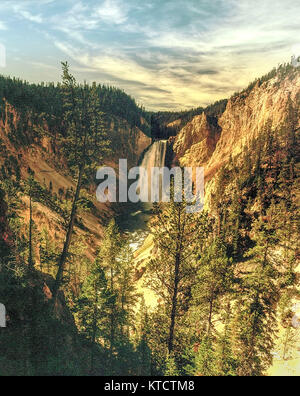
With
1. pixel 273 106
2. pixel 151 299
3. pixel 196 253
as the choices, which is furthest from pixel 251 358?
pixel 273 106

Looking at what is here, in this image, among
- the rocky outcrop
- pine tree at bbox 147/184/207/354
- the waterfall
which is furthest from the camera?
the waterfall

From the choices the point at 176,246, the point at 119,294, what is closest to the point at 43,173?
the point at 119,294

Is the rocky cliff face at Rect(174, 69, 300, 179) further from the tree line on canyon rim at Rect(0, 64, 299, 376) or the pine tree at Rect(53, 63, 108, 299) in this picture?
the pine tree at Rect(53, 63, 108, 299)

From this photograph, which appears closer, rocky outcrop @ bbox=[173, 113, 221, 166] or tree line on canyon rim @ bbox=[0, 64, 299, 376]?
tree line on canyon rim @ bbox=[0, 64, 299, 376]

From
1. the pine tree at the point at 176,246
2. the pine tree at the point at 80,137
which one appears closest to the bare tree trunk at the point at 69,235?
the pine tree at the point at 80,137

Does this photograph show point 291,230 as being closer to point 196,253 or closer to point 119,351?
point 196,253

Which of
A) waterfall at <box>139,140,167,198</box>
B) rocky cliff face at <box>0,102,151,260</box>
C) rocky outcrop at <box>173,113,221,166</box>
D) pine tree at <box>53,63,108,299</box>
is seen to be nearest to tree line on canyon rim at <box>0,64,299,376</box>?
pine tree at <box>53,63,108,299</box>

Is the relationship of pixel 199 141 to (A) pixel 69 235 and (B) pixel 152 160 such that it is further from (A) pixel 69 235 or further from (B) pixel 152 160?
(A) pixel 69 235

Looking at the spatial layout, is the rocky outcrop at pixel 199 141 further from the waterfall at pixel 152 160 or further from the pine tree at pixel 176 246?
the pine tree at pixel 176 246
